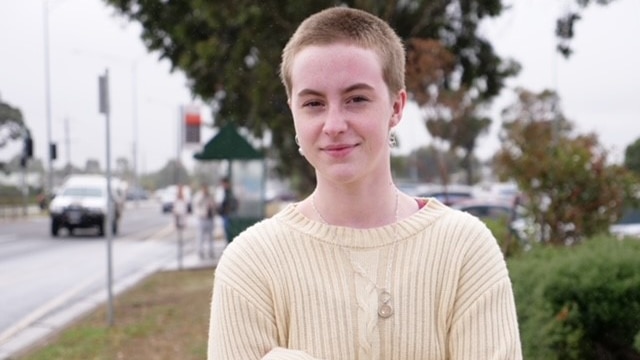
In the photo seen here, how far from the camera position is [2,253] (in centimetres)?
2067

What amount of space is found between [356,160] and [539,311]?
12.1 ft

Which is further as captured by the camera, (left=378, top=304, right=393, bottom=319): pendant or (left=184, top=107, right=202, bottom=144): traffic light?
(left=184, top=107, right=202, bottom=144): traffic light

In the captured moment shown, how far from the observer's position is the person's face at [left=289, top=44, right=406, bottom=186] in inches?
66.6

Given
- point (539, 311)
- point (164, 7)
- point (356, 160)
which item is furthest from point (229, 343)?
point (164, 7)

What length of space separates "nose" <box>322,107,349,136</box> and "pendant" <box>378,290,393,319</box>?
333 millimetres

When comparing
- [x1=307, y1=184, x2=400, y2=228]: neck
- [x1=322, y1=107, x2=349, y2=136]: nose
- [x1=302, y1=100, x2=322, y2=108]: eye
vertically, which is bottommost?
[x1=307, y1=184, x2=400, y2=228]: neck

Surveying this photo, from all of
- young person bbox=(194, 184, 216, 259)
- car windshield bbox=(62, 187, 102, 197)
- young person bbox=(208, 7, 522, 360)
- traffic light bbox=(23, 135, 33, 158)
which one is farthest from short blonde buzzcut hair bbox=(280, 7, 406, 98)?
car windshield bbox=(62, 187, 102, 197)

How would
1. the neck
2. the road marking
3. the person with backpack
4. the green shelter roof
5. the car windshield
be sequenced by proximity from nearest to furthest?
1. the neck
2. the road marking
3. the green shelter roof
4. the person with backpack
5. the car windshield

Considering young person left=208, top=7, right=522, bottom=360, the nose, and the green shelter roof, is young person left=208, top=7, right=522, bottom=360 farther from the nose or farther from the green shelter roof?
→ the green shelter roof

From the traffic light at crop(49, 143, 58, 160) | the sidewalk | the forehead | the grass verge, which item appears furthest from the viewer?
the traffic light at crop(49, 143, 58, 160)

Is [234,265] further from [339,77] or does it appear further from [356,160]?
[339,77]

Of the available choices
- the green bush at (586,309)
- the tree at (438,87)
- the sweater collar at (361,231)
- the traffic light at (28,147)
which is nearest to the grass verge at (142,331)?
the green bush at (586,309)

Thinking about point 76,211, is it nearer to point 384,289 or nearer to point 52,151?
point 52,151

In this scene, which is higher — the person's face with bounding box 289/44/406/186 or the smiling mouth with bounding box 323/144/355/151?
the person's face with bounding box 289/44/406/186
